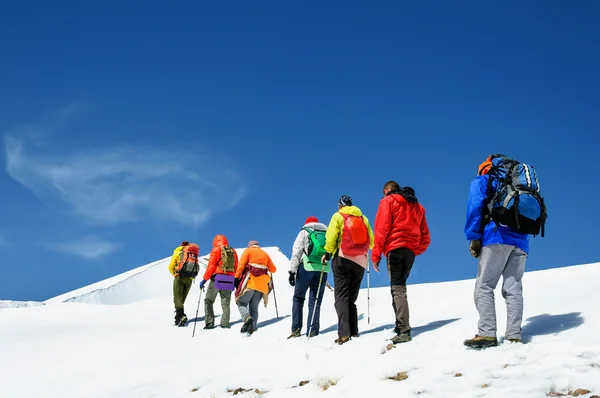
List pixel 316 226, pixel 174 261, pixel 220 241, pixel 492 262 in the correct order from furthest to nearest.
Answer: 1. pixel 174 261
2. pixel 220 241
3. pixel 316 226
4. pixel 492 262

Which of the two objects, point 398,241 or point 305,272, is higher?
point 398,241

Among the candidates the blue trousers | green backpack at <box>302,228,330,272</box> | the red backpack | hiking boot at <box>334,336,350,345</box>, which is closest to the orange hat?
the red backpack

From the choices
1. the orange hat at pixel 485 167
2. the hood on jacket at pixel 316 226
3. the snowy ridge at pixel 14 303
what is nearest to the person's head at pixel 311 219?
the hood on jacket at pixel 316 226

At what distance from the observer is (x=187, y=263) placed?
1289 cm

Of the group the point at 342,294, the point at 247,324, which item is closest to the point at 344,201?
the point at 342,294

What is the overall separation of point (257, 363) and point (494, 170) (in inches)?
162

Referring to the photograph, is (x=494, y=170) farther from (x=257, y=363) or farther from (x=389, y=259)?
(x=257, y=363)

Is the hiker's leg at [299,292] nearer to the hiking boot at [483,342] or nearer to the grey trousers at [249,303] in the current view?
the grey trousers at [249,303]

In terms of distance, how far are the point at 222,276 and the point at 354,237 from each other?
475 centimetres

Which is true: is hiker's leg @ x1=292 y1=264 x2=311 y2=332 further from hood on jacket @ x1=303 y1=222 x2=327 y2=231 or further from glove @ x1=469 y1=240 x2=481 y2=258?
glove @ x1=469 y1=240 x2=481 y2=258

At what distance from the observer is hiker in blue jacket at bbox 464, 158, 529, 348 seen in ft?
18.9

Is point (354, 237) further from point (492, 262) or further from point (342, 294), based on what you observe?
point (492, 262)

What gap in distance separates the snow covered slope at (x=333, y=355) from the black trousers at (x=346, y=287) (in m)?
0.35

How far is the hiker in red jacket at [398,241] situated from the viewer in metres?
7.01
